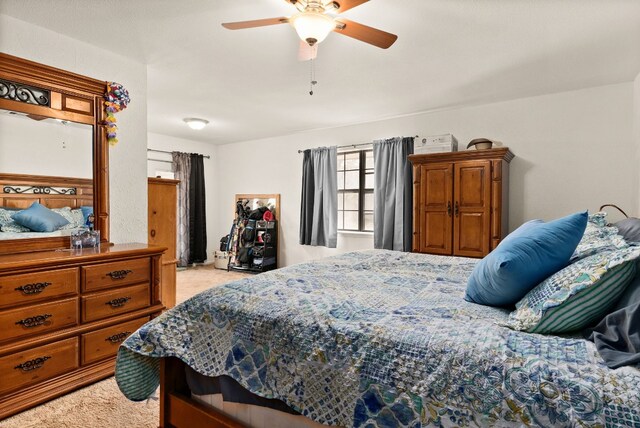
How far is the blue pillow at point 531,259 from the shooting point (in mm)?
1185

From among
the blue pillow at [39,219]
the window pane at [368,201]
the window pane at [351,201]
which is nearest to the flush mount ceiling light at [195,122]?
the window pane at [351,201]

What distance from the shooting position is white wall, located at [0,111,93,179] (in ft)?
7.48

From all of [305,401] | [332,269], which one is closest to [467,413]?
[305,401]

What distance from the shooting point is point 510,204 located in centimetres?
401

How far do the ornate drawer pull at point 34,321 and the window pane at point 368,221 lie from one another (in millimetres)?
3976

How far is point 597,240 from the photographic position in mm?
1591

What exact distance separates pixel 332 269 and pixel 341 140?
3.63m

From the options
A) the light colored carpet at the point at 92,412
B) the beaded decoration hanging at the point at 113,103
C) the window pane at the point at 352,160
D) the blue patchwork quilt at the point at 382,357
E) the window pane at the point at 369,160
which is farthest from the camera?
Answer: the window pane at the point at 352,160

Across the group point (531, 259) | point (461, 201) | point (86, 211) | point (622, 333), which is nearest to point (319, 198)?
point (461, 201)

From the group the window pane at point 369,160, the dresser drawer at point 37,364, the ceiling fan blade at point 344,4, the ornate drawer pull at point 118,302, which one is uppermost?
the ceiling fan blade at point 344,4

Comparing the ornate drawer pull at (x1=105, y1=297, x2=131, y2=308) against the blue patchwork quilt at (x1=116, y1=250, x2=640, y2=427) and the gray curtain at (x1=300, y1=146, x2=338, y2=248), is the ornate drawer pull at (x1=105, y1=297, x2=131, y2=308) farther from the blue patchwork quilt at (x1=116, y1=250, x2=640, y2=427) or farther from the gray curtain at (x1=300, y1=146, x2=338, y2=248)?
the gray curtain at (x1=300, y1=146, x2=338, y2=248)

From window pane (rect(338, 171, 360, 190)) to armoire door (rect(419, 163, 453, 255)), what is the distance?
142 cm

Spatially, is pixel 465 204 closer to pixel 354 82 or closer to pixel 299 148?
pixel 354 82

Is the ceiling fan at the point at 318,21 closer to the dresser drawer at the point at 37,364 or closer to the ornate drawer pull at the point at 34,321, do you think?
the ornate drawer pull at the point at 34,321
